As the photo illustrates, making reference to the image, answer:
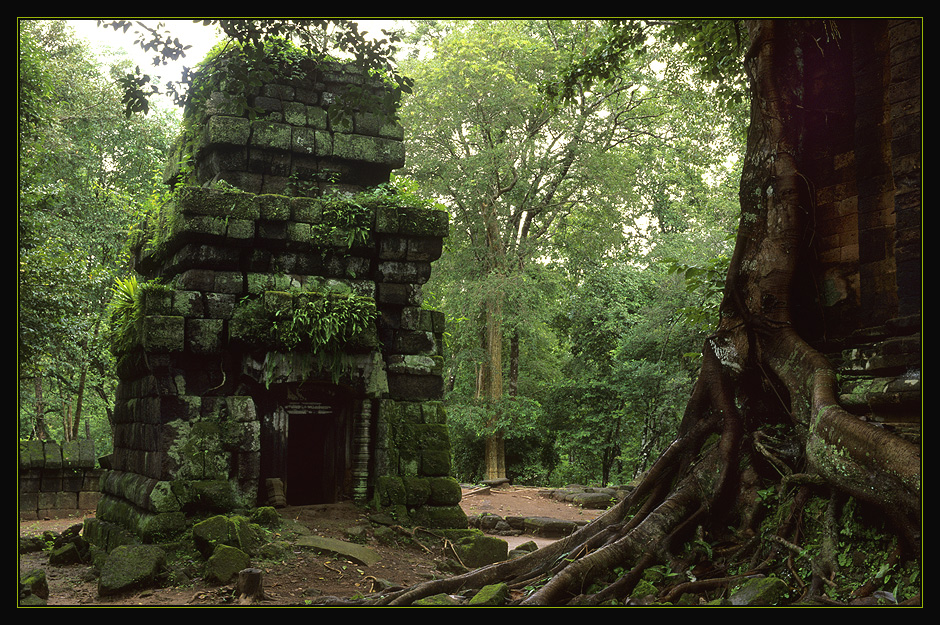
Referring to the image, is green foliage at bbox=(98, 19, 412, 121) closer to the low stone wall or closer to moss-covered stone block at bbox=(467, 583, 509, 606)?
moss-covered stone block at bbox=(467, 583, 509, 606)

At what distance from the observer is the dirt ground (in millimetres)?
6359

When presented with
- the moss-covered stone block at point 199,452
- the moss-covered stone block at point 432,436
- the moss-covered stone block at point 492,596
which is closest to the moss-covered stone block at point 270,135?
the moss-covered stone block at point 199,452

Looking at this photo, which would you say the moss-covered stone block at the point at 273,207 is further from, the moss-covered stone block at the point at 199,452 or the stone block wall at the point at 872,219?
the stone block wall at the point at 872,219

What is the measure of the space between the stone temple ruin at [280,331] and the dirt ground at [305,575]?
46cm

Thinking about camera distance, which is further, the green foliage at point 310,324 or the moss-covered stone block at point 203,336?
the green foliage at point 310,324

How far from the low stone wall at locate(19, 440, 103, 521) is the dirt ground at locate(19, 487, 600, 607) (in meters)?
4.59

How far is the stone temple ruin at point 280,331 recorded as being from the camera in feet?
26.3

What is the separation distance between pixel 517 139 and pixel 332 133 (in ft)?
33.8

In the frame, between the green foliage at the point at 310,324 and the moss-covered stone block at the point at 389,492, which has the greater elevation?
the green foliage at the point at 310,324

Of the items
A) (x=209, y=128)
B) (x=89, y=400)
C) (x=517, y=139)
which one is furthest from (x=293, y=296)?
(x=89, y=400)

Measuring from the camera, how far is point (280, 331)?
827cm

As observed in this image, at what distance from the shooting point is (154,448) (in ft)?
26.0

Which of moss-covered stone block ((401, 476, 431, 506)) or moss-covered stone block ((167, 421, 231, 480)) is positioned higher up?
moss-covered stone block ((167, 421, 231, 480))

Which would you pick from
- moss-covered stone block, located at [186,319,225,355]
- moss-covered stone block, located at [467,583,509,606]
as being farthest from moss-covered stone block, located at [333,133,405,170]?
moss-covered stone block, located at [467,583,509,606]
